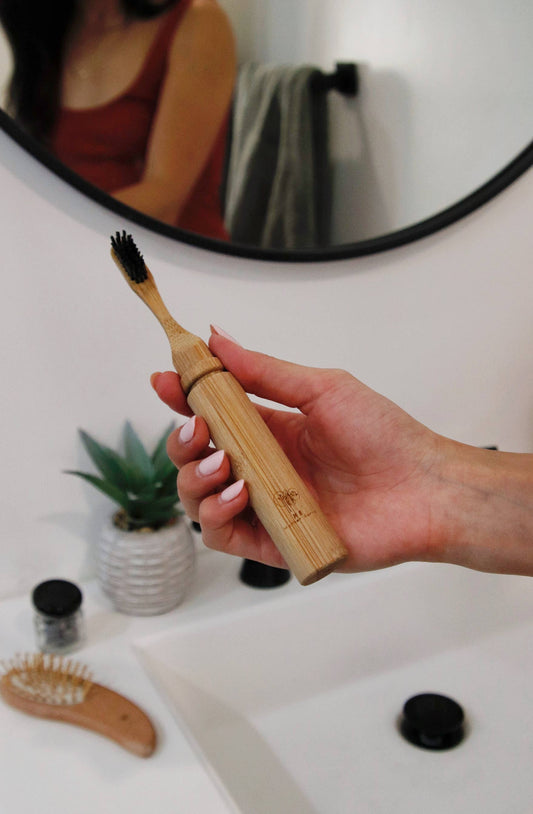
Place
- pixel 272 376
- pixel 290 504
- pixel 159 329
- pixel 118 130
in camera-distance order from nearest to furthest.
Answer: pixel 290 504 → pixel 272 376 → pixel 118 130 → pixel 159 329

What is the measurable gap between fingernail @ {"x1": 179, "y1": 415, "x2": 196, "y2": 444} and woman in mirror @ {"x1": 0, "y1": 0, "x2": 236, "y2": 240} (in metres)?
0.29

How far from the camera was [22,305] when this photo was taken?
0.73m

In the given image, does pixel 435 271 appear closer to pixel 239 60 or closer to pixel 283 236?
pixel 283 236

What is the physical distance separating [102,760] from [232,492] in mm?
263

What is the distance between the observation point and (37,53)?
0.64 meters

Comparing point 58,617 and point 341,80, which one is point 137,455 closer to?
point 58,617

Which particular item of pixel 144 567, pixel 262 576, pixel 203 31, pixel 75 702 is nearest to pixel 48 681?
pixel 75 702

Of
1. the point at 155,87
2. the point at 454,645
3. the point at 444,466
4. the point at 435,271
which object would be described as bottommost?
the point at 454,645

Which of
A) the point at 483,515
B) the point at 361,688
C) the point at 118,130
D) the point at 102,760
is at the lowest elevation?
the point at 361,688

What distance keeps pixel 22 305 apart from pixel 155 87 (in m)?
0.23

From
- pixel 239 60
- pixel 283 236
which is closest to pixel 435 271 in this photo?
pixel 283 236

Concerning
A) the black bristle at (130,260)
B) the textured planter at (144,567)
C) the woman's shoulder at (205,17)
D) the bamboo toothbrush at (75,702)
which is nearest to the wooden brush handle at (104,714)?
the bamboo toothbrush at (75,702)

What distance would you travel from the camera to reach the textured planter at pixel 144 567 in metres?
0.75

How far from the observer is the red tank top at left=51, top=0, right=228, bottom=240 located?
676 mm
